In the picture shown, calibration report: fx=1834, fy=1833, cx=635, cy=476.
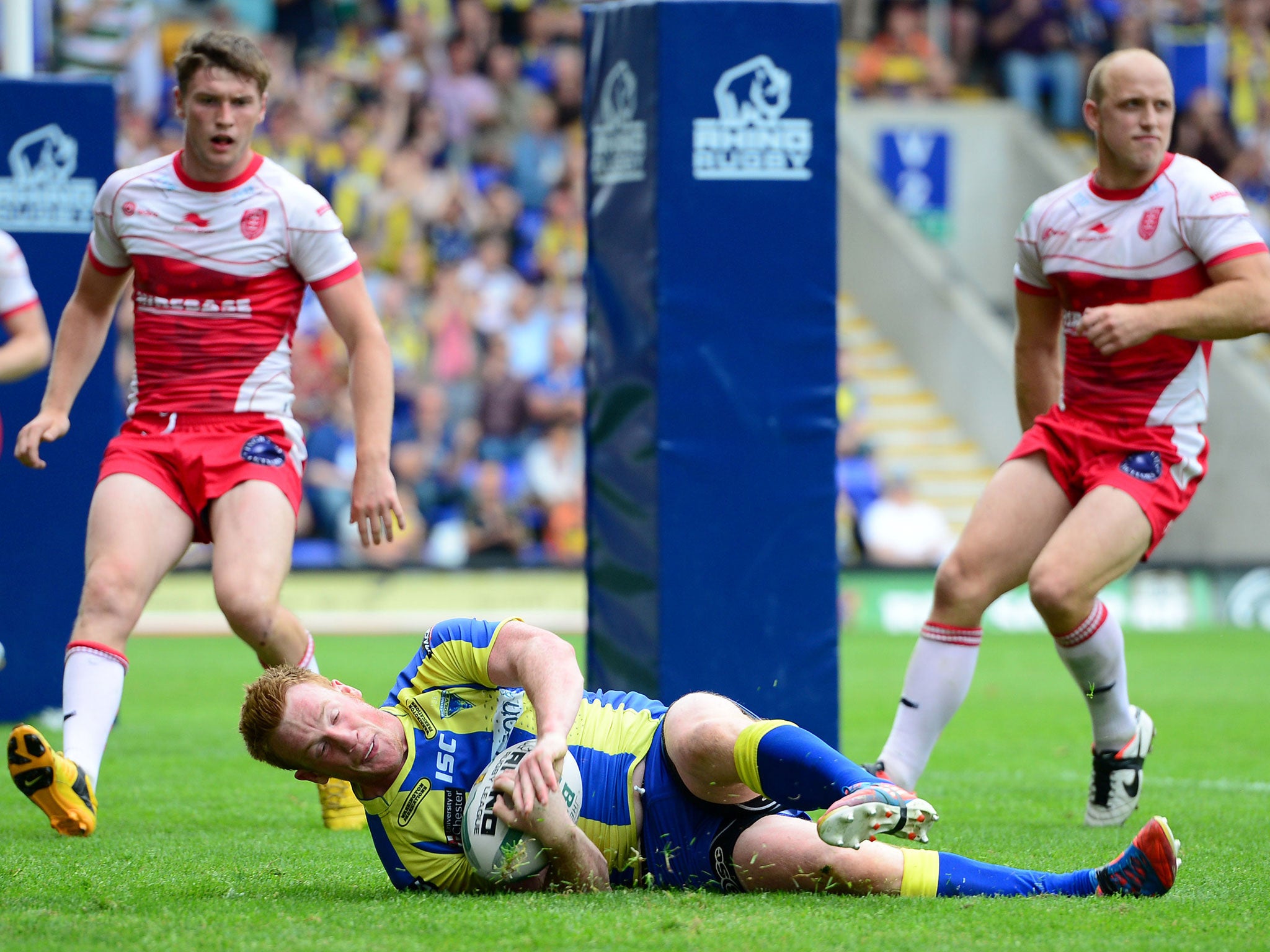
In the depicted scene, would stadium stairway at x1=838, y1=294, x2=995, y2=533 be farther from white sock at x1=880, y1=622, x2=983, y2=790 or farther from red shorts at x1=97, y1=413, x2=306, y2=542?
red shorts at x1=97, y1=413, x2=306, y2=542

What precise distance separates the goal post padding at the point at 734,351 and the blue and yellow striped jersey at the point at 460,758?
7.89 feet

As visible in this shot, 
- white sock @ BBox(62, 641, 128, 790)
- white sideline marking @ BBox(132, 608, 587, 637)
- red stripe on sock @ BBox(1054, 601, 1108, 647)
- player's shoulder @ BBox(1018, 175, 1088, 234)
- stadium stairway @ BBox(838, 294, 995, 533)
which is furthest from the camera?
stadium stairway @ BBox(838, 294, 995, 533)

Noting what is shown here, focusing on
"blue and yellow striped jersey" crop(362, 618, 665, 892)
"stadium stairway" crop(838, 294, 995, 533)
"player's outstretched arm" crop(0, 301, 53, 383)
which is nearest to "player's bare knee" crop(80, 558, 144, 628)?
"player's outstretched arm" crop(0, 301, 53, 383)

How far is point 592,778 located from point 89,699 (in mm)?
1864

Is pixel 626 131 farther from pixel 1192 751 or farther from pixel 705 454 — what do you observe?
pixel 1192 751

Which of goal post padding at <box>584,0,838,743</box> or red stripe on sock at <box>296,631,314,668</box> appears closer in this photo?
red stripe on sock at <box>296,631,314,668</box>

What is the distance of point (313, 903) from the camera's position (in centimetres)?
436

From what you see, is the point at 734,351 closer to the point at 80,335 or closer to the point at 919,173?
the point at 80,335

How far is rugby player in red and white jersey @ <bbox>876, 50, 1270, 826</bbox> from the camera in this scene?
18.9 ft

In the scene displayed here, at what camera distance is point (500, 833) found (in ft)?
13.9

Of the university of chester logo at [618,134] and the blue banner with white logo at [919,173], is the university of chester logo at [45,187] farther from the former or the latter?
the blue banner with white logo at [919,173]

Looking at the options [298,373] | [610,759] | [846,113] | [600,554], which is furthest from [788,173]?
[846,113]

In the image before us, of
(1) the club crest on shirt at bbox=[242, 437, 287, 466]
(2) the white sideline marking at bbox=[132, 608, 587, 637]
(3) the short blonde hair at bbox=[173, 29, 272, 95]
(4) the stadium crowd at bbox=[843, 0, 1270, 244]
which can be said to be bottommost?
(2) the white sideline marking at bbox=[132, 608, 587, 637]

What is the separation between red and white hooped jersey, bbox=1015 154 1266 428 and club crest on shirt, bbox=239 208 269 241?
247 centimetres
